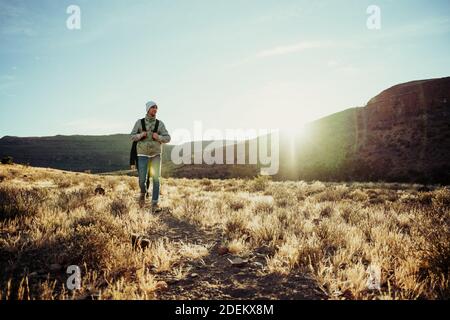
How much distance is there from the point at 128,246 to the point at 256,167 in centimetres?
4832

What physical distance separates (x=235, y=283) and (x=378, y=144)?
1881 inches

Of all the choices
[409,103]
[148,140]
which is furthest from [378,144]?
[148,140]

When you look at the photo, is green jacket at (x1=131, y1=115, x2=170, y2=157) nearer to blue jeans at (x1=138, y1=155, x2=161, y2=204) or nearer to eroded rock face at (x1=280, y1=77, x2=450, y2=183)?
blue jeans at (x1=138, y1=155, x2=161, y2=204)

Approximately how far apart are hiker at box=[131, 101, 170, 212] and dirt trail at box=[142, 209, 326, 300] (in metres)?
4.26

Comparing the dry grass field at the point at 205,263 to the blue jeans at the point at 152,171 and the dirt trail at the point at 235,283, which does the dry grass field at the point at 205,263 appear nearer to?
the dirt trail at the point at 235,283

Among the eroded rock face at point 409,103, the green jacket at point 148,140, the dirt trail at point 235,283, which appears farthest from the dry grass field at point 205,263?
the eroded rock face at point 409,103

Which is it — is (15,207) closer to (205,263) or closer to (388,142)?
(205,263)

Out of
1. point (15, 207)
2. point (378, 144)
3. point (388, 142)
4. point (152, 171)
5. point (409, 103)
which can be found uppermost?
point (409, 103)

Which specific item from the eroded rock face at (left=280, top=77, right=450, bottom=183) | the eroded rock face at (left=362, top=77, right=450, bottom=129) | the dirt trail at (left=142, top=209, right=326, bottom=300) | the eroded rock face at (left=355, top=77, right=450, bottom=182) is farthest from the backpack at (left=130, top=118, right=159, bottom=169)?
the eroded rock face at (left=362, top=77, right=450, bottom=129)

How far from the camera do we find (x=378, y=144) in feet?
144

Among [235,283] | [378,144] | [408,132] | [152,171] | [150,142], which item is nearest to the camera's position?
[235,283]

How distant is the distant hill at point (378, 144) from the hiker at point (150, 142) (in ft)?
114
